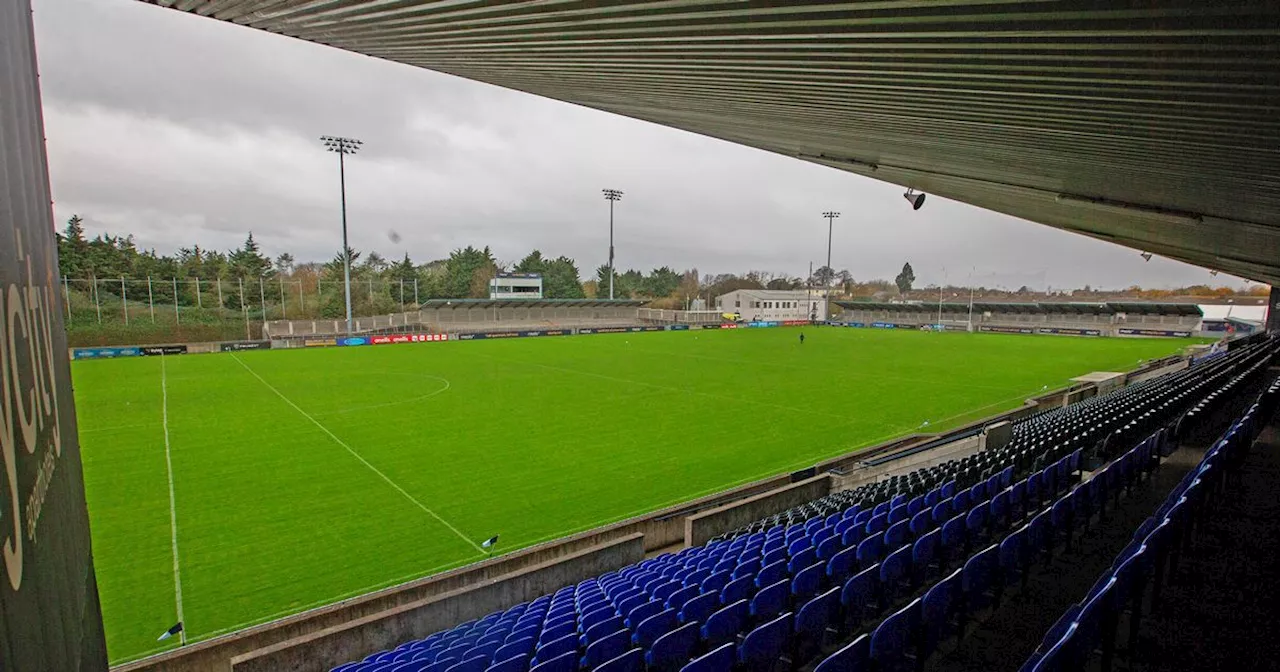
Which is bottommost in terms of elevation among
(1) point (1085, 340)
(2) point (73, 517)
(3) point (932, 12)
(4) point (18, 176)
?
(1) point (1085, 340)

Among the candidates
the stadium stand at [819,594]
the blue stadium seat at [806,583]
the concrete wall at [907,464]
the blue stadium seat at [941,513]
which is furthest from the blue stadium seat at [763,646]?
the concrete wall at [907,464]

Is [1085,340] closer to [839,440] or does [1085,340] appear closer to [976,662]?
[839,440]

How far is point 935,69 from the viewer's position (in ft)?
19.9

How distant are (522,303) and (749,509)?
2320 inches

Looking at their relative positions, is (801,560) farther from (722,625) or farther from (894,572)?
(722,625)

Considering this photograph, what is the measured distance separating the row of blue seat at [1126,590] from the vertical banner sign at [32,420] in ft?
12.7

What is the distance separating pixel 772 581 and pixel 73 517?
17.1ft

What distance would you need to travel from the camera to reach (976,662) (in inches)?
173

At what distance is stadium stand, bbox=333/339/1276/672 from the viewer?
14.2 feet

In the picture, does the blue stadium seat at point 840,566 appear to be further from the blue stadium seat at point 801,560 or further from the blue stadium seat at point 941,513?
the blue stadium seat at point 941,513

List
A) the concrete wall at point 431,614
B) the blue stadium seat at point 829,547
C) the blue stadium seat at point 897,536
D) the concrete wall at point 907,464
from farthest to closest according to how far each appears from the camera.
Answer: the concrete wall at point 907,464 → the blue stadium seat at point 829,547 → the blue stadium seat at point 897,536 → the concrete wall at point 431,614

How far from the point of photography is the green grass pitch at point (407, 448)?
32.6 ft

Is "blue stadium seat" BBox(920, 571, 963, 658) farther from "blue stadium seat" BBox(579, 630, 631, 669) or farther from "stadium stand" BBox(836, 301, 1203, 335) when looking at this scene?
"stadium stand" BBox(836, 301, 1203, 335)

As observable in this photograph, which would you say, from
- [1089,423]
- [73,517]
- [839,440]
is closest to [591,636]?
[73,517]
